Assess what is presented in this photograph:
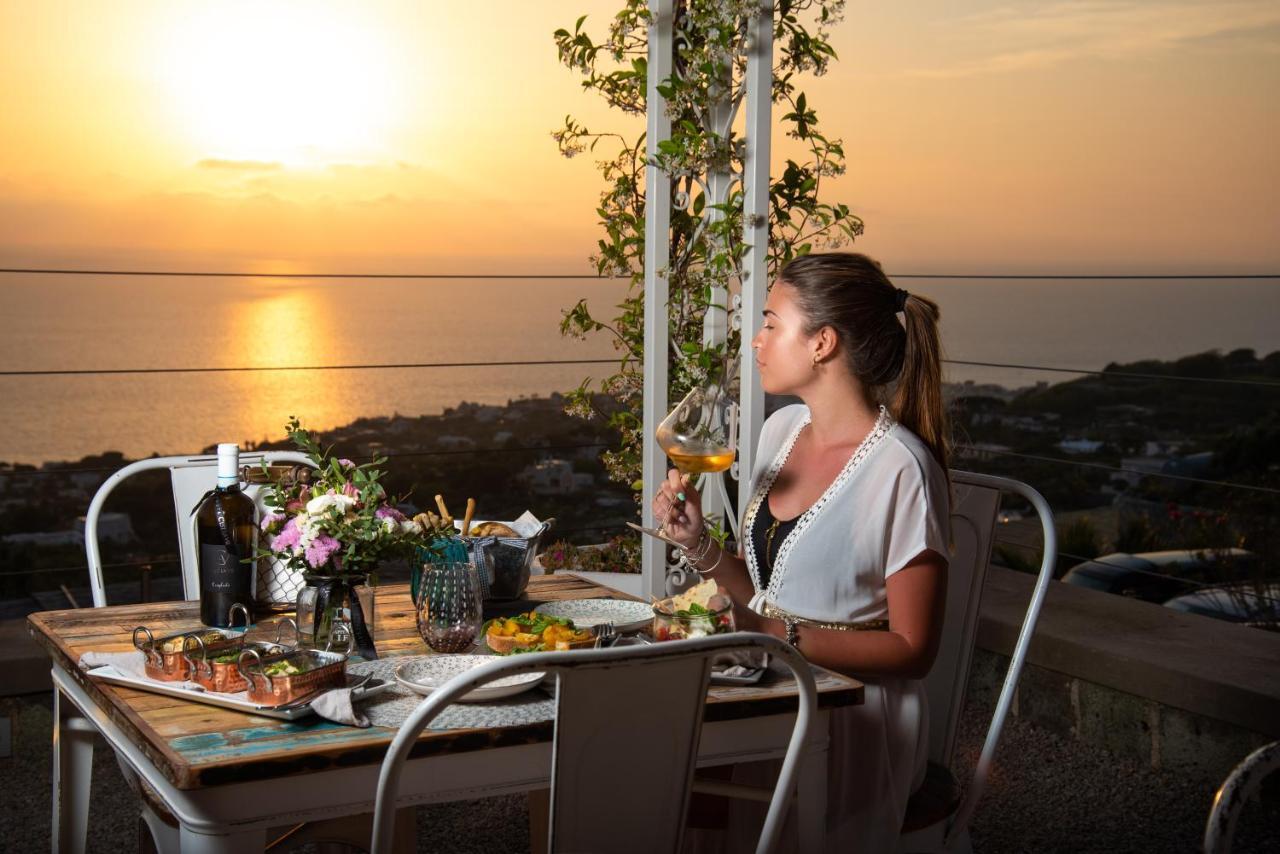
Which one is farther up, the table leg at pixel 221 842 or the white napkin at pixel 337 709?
the white napkin at pixel 337 709

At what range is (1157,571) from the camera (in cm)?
445

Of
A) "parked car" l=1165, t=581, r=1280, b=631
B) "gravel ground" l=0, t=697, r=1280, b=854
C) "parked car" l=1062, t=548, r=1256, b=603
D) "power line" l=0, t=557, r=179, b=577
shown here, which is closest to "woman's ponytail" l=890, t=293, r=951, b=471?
"gravel ground" l=0, t=697, r=1280, b=854

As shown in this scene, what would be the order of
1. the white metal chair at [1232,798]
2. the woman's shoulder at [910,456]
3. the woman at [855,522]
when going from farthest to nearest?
the woman's shoulder at [910,456], the woman at [855,522], the white metal chair at [1232,798]

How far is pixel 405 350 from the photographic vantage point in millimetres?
4160

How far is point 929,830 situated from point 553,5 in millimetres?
3376

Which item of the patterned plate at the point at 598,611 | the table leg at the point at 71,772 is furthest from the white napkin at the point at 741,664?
the table leg at the point at 71,772

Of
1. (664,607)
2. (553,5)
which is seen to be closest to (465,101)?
(553,5)

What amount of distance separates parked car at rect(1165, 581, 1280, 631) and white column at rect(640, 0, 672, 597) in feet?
5.74

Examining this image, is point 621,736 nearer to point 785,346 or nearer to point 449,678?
point 449,678

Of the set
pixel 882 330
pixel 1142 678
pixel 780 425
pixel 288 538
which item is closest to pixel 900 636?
pixel 882 330

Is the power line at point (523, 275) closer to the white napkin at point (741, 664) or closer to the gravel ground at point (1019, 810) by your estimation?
the gravel ground at point (1019, 810)

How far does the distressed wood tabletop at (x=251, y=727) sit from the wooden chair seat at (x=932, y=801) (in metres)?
0.33

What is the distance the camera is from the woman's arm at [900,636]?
5.76ft

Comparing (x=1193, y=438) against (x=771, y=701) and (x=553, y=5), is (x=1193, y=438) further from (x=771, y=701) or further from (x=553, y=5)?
(x=771, y=701)
